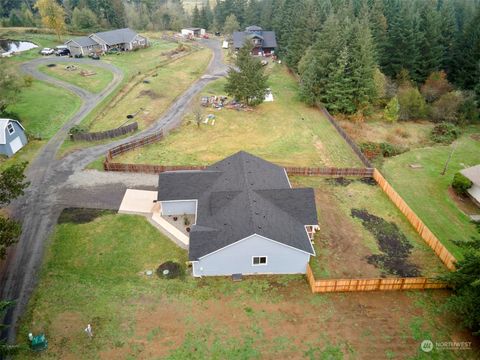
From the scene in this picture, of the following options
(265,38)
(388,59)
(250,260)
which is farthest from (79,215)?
(265,38)

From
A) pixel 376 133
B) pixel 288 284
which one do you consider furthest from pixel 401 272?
pixel 376 133

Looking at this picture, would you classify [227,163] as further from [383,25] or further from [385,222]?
[383,25]

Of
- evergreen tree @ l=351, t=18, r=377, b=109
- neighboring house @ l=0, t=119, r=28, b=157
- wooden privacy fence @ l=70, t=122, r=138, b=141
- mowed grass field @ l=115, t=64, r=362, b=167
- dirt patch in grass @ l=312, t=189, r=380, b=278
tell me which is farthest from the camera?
evergreen tree @ l=351, t=18, r=377, b=109

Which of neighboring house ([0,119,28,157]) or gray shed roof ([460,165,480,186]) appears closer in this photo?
gray shed roof ([460,165,480,186])

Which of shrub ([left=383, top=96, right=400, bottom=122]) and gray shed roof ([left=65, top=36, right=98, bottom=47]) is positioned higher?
gray shed roof ([left=65, top=36, right=98, bottom=47])

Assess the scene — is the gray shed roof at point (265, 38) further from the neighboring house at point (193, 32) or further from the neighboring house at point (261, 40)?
the neighboring house at point (193, 32)

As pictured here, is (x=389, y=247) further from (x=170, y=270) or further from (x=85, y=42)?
(x=85, y=42)

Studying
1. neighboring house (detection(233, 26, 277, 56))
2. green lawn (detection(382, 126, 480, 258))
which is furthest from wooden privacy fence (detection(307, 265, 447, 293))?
neighboring house (detection(233, 26, 277, 56))

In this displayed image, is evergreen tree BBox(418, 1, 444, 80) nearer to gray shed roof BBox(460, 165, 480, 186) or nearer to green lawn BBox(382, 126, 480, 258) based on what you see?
green lawn BBox(382, 126, 480, 258)
